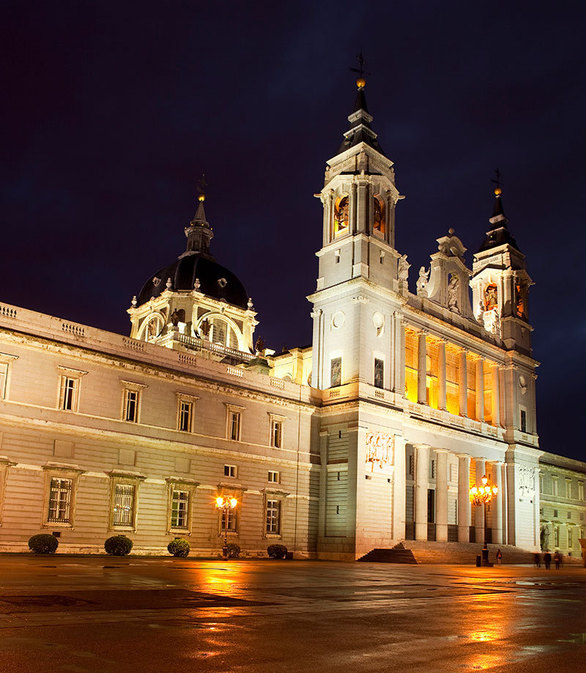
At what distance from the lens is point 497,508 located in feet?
215

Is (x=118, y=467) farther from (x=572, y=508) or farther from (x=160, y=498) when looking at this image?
(x=572, y=508)

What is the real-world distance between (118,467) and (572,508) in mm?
59836

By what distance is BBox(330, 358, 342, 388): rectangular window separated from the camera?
54438 mm

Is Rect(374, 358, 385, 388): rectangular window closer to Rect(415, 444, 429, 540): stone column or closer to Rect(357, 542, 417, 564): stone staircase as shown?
Rect(415, 444, 429, 540): stone column

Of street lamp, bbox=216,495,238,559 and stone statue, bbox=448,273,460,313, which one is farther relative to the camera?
stone statue, bbox=448,273,460,313

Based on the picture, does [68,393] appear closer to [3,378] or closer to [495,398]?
[3,378]

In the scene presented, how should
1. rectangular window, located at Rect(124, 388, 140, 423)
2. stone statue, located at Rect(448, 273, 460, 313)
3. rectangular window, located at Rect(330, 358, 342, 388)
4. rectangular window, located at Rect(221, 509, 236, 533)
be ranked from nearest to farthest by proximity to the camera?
rectangular window, located at Rect(124, 388, 140, 423) → rectangular window, located at Rect(221, 509, 236, 533) → rectangular window, located at Rect(330, 358, 342, 388) → stone statue, located at Rect(448, 273, 460, 313)

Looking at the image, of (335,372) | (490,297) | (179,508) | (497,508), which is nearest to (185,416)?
(179,508)

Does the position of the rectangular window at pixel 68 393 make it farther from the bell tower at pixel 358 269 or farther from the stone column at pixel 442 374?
the stone column at pixel 442 374

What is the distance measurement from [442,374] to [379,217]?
14663 mm

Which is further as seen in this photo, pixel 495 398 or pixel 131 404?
pixel 495 398

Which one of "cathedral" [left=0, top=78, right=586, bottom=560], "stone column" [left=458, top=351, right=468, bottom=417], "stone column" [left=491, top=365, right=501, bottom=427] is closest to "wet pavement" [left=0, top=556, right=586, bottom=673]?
"cathedral" [left=0, top=78, right=586, bottom=560]

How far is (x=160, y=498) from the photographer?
43.0 metres

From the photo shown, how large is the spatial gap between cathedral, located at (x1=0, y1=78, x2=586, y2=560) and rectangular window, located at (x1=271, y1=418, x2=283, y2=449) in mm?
109
